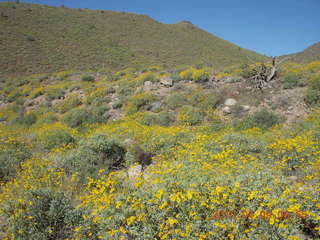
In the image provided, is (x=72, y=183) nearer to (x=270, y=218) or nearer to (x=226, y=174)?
(x=226, y=174)

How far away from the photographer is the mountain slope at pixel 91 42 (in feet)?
86.1

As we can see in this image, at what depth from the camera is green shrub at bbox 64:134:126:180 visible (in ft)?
16.5

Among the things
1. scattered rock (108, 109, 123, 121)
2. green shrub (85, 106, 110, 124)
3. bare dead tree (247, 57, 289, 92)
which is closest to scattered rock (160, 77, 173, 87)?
scattered rock (108, 109, 123, 121)

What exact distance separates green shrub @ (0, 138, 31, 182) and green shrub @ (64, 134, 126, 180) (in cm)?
140

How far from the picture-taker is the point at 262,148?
18.1 feet

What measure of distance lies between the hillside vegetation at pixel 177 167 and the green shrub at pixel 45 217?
0.02 meters

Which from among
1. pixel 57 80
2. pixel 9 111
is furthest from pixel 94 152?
pixel 57 80

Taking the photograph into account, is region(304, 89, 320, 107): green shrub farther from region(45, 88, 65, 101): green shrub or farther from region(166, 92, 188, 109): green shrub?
region(45, 88, 65, 101): green shrub

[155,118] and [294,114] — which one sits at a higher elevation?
[294,114]

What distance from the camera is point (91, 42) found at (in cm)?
3178

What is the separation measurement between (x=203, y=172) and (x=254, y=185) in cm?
86

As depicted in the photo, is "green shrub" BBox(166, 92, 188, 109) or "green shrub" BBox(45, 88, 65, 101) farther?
"green shrub" BBox(45, 88, 65, 101)

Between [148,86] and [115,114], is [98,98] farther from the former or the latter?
[148,86]

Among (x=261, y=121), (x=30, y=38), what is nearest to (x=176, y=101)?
(x=261, y=121)
